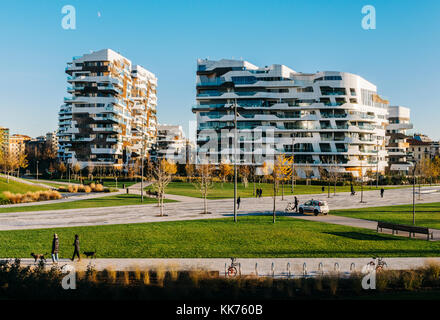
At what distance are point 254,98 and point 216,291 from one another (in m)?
73.0

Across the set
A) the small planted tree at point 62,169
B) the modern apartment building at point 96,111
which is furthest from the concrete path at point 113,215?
the small planted tree at point 62,169

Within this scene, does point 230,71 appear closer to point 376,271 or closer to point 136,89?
point 136,89

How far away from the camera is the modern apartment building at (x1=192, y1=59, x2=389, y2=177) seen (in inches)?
3044

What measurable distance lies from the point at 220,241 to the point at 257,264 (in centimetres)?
456

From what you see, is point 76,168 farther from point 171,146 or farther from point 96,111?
point 171,146

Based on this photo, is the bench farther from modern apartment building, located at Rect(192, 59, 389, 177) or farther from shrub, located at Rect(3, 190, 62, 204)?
modern apartment building, located at Rect(192, 59, 389, 177)

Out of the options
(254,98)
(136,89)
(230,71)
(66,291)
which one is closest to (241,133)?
(254,98)

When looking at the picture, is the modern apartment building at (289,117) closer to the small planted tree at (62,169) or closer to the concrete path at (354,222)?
the small planted tree at (62,169)

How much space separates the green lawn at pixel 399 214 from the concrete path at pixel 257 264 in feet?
35.9

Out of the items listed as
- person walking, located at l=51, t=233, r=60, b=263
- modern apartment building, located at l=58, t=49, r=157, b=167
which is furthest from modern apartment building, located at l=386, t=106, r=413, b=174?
person walking, located at l=51, t=233, r=60, b=263

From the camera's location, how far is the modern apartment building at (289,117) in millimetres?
77312
